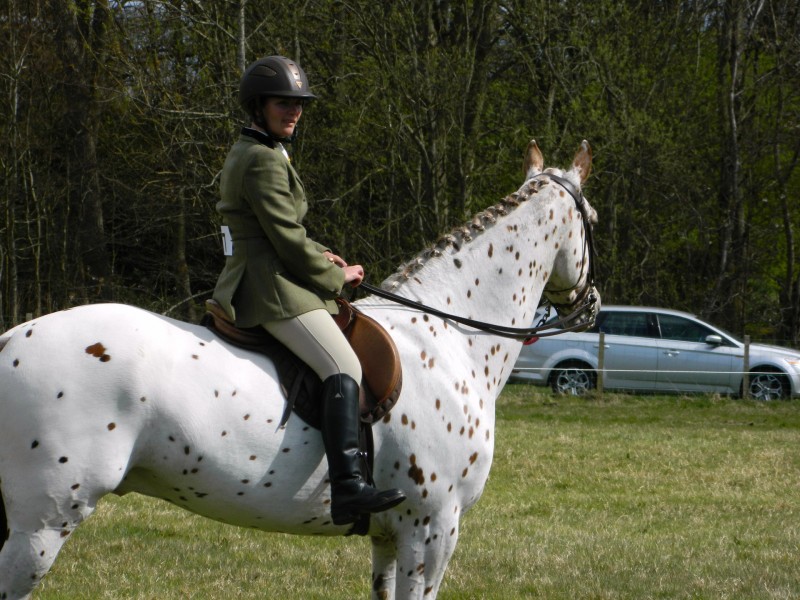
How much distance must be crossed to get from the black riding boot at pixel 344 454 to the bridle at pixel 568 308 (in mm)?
739

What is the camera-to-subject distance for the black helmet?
4199 mm

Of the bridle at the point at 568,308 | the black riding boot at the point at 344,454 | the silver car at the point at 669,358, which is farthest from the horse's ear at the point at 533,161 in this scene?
the silver car at the point at 669,358

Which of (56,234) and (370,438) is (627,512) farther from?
(56,234)

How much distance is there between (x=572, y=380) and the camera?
18.6 meters

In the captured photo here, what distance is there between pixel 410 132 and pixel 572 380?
5.40 m

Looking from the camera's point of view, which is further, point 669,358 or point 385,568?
point 669,358

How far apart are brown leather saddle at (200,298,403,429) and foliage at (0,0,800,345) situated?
13247 millimetres

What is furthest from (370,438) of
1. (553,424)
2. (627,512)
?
(553,424)

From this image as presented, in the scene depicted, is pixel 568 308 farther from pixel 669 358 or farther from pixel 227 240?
pixel 669 358

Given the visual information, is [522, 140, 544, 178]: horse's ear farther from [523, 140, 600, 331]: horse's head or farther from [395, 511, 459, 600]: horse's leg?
[395, 511, 459, 600]: horse's leg

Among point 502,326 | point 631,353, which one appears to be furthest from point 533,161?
point 631,353

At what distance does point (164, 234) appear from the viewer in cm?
2458

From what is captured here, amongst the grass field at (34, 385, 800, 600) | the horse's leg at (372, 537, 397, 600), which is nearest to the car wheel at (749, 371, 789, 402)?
the grass field at (34, 385, 800, 600)

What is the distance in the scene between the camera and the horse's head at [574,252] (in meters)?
5.29
